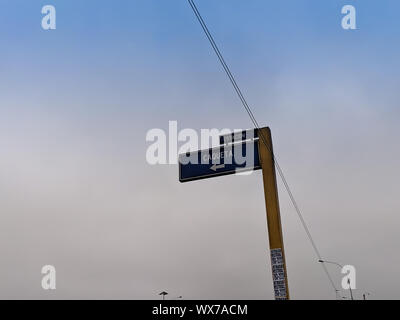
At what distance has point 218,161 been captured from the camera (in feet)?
34.2

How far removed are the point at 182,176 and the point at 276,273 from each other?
12.1ft

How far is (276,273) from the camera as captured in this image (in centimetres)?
1025

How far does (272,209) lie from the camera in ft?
35.8

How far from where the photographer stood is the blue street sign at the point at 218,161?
10383 millimetres

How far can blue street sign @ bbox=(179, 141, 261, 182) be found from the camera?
34.1 feet

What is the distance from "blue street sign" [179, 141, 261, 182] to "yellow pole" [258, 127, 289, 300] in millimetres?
232

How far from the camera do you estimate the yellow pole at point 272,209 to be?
1035 cm

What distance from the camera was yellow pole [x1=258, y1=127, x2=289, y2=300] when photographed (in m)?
10.4

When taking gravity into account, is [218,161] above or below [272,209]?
above

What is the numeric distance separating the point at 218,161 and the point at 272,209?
85.4 inches

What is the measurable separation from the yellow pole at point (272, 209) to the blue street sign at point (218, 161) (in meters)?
0.23

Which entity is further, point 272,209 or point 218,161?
point 272,209
